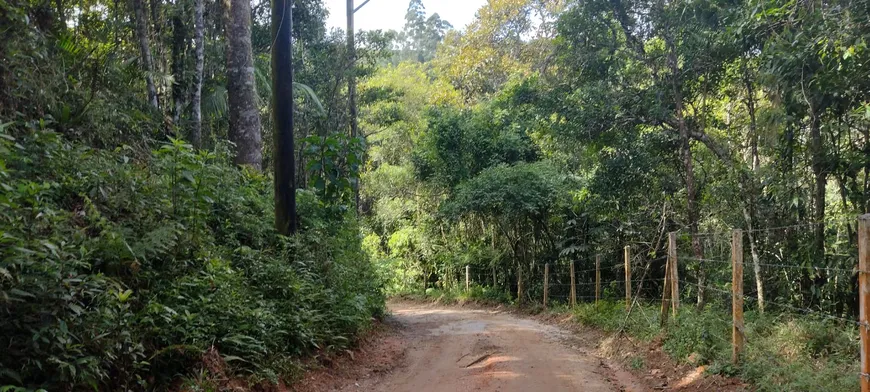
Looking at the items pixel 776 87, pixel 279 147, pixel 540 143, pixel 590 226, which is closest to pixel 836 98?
pixel 776 87

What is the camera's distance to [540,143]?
2123 centimetres

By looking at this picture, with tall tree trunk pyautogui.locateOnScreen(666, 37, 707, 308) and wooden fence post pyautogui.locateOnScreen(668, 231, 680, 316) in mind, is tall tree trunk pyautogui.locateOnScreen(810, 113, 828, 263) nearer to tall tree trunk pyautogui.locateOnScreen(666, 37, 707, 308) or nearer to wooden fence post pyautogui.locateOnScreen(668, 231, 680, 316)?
wooden fence post pyautogui.locateOnScreen(668, 231, 680, 316)

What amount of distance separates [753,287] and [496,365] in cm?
587

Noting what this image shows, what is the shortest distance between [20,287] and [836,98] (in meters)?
9.10

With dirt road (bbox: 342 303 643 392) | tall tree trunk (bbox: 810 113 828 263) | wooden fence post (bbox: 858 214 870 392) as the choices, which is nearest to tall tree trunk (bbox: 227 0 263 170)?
dirt road (bbox: 342 303 643 392)

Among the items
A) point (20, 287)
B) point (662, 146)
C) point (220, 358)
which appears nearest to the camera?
point (20, 287)

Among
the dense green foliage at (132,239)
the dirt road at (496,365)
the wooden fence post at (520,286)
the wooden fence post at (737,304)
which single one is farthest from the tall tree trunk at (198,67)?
the wooden fence post at (520,286)

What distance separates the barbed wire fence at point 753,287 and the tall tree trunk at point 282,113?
236 inches

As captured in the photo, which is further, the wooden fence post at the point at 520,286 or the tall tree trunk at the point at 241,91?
the wooden fence post at the point at 520,286

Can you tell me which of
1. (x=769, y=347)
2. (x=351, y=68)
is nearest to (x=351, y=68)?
(x=351, y=68)

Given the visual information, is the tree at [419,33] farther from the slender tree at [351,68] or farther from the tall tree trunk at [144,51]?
the tall tree trunk at [144,51]

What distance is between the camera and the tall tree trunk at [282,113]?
8427 millimetres

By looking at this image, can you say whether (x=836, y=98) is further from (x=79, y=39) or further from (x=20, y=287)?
(x=79, y=39)

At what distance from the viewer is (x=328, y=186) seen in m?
10.7
